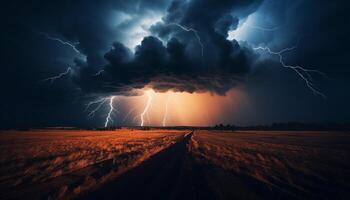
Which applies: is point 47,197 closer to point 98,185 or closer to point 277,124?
point 98,185

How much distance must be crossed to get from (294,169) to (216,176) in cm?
497

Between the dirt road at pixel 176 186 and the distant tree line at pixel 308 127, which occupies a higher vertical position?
the distant tree line at pixel 308 127

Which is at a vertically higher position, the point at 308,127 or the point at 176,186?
the point at 308,127

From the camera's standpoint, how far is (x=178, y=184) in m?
8.46

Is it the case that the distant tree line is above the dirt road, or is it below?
above

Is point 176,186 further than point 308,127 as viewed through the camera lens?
No

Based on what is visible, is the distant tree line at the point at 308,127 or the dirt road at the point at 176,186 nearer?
the dirt road at the point at 176,186

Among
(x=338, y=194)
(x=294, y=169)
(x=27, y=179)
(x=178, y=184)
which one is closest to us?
(x=338, y=194)

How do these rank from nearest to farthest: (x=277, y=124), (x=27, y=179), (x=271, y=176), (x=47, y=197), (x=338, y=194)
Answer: (x=47, y=197)
(x=338, y=194)
(x=27, y=179)
(x=271, y=176)
(x=277, y=124)

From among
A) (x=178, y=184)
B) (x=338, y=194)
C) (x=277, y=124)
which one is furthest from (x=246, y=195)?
(x=277, y=124)

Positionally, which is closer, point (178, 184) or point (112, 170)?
point (178, 184)

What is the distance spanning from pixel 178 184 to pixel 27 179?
6.43 metres

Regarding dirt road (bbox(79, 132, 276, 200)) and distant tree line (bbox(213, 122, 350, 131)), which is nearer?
dirt road (bbox(79, 132, 276, 200))

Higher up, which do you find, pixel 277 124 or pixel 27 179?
pixel 277 124
